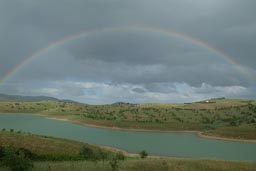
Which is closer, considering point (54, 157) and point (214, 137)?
point (54, 157)

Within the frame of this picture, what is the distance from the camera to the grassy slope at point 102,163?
1176 inches

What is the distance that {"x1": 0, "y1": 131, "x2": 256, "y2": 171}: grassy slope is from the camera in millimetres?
29862

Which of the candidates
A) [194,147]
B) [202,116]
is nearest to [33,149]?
[194,147]

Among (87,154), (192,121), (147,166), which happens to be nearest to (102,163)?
(147,166)

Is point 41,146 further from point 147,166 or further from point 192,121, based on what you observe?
point 192,121

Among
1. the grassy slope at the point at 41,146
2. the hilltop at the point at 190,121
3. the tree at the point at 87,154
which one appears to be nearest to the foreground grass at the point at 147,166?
the grassy slope at the point at 41,146

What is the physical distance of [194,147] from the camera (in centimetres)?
8219

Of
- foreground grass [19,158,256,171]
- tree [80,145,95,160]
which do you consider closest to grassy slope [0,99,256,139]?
tree [80,145,95,160]

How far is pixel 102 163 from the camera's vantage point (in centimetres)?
3266

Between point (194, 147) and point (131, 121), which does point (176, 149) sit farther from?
point (131, 121)

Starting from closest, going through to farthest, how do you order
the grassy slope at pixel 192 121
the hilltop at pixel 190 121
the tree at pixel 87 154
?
the tree at pixel 87 154 < the hilltop at pixel 190 121 < the grassy slope at pixel 192 121

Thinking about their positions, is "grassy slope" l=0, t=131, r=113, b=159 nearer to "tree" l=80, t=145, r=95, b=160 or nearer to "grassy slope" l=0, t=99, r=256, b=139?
"tree" l=80, t=145, r=95, b=160

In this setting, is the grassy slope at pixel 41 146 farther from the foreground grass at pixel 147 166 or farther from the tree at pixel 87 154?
the foreground grass at pixel 147 166

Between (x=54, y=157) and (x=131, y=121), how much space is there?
89.2 meters
